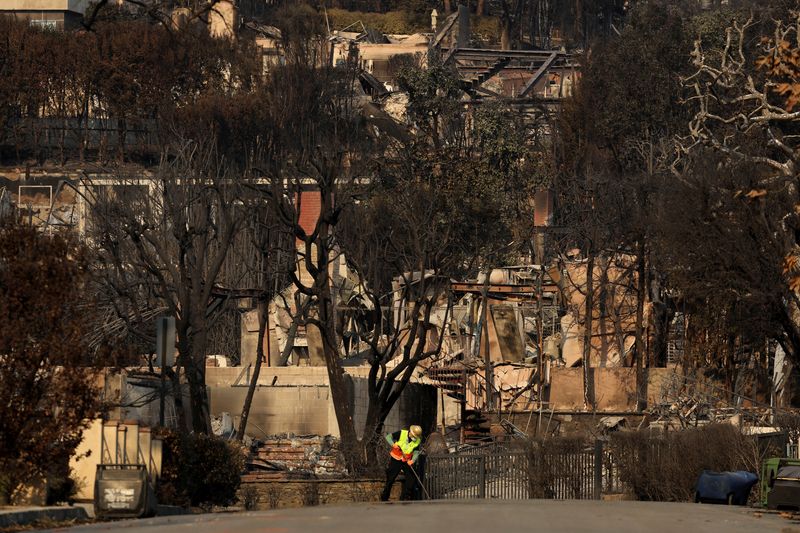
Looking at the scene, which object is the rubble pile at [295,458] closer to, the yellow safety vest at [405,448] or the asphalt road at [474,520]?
the yellow safety vest at [405,448]

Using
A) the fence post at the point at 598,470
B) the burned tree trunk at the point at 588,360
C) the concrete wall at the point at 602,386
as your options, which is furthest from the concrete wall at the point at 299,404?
the fence post at the point at 598,470

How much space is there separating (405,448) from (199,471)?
353 cm

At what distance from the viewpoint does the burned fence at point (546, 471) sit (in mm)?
34719

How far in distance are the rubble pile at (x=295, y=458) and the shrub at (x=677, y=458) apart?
5.85m

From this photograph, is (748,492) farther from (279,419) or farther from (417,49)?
(417,49)

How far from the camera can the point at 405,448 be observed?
30.0 metres

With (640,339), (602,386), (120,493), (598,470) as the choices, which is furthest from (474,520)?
(602,386)

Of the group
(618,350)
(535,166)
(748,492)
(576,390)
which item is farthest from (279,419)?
(535,166)

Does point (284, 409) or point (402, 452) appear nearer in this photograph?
point (402, 452)

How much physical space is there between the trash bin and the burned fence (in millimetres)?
11822

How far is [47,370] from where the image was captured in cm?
2383

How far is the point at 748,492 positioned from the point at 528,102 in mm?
64426

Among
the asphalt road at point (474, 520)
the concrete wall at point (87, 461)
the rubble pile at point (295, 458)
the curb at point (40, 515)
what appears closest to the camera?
the asphalt road at point (474, 520)

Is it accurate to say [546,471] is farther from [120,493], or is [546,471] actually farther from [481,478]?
[120,493]
